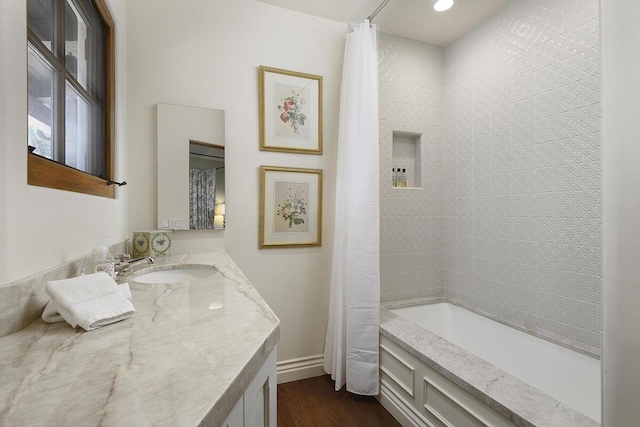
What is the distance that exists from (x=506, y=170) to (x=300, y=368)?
196cm

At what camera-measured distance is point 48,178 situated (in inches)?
32.2

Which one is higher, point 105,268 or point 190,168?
point 190,168

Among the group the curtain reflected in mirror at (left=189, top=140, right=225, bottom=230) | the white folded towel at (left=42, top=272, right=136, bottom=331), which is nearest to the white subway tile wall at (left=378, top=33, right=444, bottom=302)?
the curtain reflected in mirror at (left=189, top=140, right=225, bottom=230)

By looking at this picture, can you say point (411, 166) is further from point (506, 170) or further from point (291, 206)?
point (291, 206)

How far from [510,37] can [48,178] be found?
258 centimetres

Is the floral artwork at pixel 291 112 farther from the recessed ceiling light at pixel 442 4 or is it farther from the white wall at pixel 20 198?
the white wall at pixel 20 198

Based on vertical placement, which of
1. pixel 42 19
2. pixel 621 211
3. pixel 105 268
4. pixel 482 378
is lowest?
pixel 482 378

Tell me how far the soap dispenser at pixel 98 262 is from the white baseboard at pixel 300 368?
4.38 ft

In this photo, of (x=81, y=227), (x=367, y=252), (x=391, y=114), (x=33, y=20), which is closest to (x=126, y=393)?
(x=81, y=227)

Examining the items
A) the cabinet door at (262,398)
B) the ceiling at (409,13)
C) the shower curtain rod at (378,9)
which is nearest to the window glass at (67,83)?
the cabinet door at (262,398)

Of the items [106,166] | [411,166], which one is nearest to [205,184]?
[106,166]

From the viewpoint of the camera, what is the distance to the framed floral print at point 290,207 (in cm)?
193

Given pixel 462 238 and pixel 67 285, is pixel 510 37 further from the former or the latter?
pixel 67 285

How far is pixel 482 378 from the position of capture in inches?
46.1
